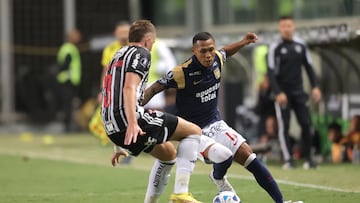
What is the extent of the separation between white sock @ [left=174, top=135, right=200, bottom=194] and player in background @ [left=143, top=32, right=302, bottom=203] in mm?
539

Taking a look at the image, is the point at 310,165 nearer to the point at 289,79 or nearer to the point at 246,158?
the point at 289,79

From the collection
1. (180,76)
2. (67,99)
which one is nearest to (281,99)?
(180,76)

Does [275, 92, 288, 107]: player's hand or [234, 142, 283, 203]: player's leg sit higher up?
[234, 142, 283, 203]: player's leg

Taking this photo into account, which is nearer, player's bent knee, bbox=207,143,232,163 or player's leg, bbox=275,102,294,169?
player's bent knee, bbox=207,143,232,163

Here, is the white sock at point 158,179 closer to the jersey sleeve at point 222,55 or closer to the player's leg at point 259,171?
the player's leg at point 259,171

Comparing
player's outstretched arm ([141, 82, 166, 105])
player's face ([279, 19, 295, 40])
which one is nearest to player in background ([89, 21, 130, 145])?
player's face ([279, 19, 295, 40])

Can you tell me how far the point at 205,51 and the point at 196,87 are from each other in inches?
17.0

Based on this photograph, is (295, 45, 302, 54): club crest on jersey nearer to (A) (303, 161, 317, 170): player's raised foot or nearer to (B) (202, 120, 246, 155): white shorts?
(A) (303, 161, 317, 170): player's raised foot

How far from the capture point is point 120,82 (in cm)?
992

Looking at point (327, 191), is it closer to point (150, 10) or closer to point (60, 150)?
point (60, 150)

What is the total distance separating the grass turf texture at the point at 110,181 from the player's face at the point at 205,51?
160 cm

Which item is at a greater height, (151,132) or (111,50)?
(151,132)

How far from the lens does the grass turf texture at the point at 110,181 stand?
1204 cm

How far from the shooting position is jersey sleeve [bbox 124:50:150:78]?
9.84 meters
